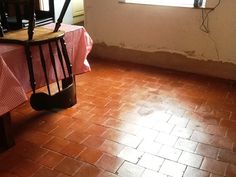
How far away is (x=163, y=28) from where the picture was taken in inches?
143

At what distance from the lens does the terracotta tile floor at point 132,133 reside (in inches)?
77.7

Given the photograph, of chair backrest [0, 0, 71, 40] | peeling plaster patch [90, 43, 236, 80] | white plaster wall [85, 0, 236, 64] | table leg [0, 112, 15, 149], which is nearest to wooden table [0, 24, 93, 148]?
table leg [0, 112, 15, 149]

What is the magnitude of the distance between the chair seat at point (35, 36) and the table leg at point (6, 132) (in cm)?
53

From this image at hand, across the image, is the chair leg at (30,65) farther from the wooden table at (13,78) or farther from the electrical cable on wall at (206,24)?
the electrical cable on wall at (206,24)

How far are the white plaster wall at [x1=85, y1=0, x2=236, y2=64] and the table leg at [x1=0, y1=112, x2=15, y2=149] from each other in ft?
7.27

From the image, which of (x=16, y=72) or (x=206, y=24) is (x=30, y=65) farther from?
(x=206, y=24)

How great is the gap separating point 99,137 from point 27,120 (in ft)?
2.30

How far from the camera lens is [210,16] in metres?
3.32

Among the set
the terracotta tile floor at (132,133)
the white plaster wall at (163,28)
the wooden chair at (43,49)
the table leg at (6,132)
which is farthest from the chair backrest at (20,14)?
the white plaster wall at (163,28)

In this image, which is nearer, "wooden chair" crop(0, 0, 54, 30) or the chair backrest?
the chair backrest

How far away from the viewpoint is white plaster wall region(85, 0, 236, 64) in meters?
3.31

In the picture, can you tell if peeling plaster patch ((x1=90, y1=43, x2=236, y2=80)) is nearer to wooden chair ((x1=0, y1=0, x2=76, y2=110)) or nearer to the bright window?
the bright window

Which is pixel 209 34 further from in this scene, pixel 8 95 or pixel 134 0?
pixel 8 95

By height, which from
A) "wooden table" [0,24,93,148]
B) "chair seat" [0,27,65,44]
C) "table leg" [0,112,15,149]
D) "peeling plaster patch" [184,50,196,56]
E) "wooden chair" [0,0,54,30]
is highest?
"wooden chair" [0,0,54,30]
